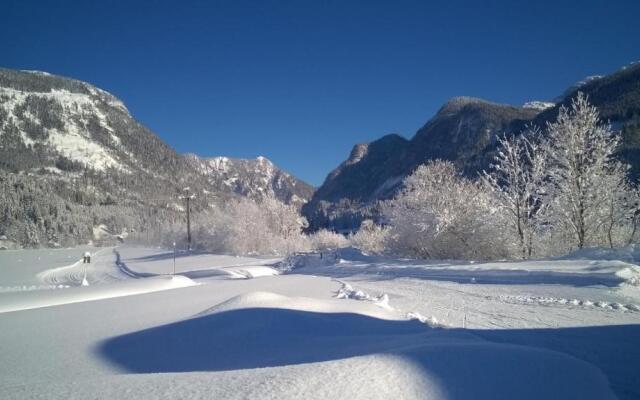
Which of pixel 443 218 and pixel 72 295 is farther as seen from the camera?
pixel 443 218

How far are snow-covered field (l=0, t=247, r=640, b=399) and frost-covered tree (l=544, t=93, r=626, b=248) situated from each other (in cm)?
823

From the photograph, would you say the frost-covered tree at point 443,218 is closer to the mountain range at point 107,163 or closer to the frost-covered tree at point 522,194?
the frost-covered tree at point 522,194

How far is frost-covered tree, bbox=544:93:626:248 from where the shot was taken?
19766 mm

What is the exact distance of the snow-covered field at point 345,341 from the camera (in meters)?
3.51

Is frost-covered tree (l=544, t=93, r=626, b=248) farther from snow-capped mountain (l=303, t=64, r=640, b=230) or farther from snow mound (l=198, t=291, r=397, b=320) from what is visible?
snow-capped mountain (l=303, t=64, r=640, b=230)

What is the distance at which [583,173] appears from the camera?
65.4 feet

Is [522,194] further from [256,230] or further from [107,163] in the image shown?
[107,163]

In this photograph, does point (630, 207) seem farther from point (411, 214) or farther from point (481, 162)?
point (481, 162)

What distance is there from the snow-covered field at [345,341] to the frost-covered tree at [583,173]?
823 cm

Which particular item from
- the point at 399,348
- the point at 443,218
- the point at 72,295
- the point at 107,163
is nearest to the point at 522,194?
the point at 443,218

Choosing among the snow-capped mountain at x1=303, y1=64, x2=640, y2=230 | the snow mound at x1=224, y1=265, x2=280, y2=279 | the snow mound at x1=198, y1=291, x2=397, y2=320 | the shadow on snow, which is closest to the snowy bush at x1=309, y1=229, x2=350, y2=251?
the snow-capped mountain at x1=303, y1=64, x2=640, y2=230

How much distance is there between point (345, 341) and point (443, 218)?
67.3ft

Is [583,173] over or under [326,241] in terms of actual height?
over

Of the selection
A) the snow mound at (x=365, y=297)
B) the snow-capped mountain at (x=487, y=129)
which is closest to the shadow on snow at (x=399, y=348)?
the snow mound at (x=365, y=297)
